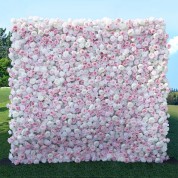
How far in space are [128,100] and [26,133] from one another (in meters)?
2.33

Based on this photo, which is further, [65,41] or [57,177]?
[65,41]

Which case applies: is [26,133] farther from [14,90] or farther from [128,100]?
[128,100]

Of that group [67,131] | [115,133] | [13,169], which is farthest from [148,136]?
[13,169]

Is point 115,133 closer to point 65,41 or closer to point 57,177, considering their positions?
point 57,177

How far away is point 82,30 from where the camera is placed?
9.21m

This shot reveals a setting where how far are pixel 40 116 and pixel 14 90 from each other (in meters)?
0.79

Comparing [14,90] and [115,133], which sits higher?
[14,90]

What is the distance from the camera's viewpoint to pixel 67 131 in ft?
30.9

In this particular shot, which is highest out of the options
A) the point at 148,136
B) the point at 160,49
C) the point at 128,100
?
the point at 160,49

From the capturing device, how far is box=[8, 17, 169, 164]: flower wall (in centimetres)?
921

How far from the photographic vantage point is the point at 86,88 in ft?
30.4

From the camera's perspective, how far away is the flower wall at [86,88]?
9.21 metres

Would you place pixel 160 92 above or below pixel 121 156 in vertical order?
above

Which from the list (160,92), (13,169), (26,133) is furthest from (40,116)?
(160,92)
